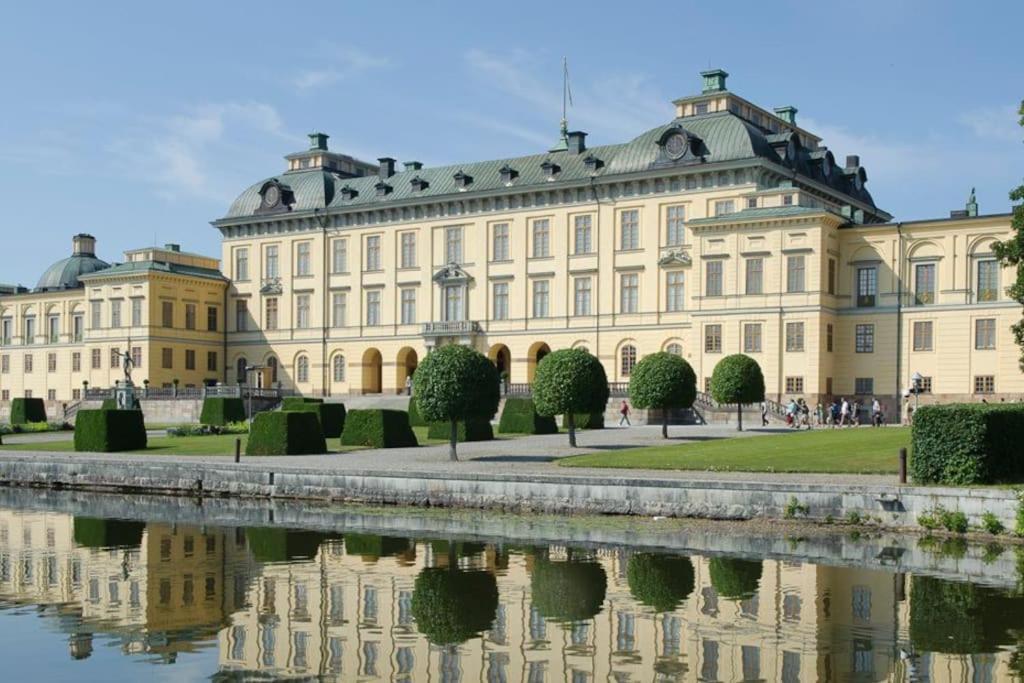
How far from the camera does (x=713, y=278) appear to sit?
52750mm

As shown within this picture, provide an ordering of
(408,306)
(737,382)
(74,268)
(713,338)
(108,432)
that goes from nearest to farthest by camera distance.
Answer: (108,432) → (737,382) → (713,338) → (408,306) → (74,268)

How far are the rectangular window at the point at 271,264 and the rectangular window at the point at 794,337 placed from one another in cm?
3194

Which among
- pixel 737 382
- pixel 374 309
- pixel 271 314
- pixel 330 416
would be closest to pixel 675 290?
pixel 737 382

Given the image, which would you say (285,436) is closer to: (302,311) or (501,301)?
(501,301)

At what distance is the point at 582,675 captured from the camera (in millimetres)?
12203

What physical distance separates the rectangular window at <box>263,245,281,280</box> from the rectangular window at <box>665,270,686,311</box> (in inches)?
977

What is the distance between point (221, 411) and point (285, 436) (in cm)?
1589

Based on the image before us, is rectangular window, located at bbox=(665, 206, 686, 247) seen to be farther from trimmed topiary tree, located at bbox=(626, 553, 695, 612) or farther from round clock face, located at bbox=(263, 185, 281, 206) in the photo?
trimmed topiary tree, located at bbox=(626, 553, 695, 612)

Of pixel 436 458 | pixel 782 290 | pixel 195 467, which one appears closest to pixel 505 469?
pixel 436 458

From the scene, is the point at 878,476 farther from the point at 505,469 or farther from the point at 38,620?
the point at 38,620

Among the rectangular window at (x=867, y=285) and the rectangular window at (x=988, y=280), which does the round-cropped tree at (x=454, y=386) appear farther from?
the rectangular window at (x=988, y=280)

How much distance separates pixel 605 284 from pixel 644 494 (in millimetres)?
35730

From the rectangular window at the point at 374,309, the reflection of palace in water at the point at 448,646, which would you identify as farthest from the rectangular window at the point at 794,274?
the reflection of palace in water at the point at 448,646

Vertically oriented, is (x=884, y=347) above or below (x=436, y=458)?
above
